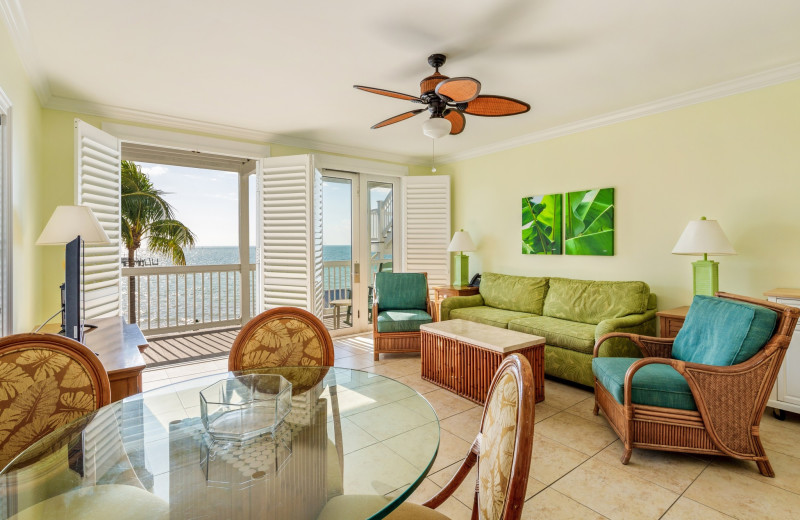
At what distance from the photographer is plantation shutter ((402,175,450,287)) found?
5.45 meters

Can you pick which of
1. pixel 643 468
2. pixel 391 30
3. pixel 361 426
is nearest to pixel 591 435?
pixel 643 468

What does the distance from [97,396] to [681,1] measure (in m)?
3.26

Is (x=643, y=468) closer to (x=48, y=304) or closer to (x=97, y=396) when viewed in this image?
(x=97, y=396)

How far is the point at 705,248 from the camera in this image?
112 inches

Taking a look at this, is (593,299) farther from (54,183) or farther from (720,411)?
(54,183)

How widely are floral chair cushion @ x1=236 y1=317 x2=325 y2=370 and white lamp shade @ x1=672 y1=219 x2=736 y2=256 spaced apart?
2779mm

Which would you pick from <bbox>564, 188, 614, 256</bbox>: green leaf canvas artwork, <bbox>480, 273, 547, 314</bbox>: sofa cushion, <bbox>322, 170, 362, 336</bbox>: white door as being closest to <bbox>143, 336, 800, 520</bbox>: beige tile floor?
<bbox>480, 273, 547, 314</bbox>: sofa cushion

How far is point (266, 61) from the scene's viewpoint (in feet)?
8.86

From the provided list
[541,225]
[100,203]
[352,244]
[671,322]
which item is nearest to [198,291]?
[352,244]

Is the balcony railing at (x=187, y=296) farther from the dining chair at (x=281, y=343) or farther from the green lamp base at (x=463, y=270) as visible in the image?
the dining chair at (x=281, y=343)

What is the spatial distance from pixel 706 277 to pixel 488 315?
1.87 m

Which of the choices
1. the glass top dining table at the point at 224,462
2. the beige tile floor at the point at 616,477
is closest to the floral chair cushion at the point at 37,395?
the glass top dining table at the point at 224,462

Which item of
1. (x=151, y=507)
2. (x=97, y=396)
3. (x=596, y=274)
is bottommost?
(x=151, y=507)

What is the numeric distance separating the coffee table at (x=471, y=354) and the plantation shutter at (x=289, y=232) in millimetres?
1531
